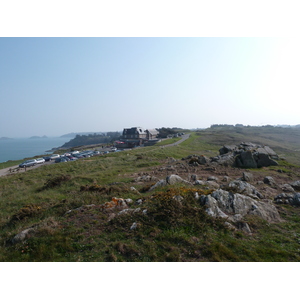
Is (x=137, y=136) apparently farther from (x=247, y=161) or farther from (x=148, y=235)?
(x=148, y=235)

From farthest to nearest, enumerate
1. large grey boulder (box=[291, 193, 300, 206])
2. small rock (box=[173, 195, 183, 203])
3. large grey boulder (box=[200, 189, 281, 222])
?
large grey boulder (box=[291, 193, 300, 206]) < small rock (box=[173, 195, 183, 203]) < large grey boulder (box=[200, 189, 281, 222])

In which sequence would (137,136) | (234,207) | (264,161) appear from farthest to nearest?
(137,136) → (264,161) → (234,207)

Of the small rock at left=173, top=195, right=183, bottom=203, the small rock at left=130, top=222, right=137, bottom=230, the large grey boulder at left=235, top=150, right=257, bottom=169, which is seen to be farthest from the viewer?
the large grey boulder at left=235, top=150, right=257, bottom=169

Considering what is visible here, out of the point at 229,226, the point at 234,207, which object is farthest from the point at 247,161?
the point at 229,226

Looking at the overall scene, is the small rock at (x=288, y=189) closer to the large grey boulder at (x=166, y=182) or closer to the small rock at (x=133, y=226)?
the large grey boulder at (x=166, y=182)

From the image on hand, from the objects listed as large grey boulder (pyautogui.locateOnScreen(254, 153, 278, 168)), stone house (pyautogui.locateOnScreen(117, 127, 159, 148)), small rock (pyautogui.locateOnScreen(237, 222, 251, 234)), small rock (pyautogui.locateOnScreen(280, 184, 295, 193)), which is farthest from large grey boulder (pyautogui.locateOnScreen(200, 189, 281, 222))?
stone house (pyautogui.locateOnScreen(117, 127, 159, 148))

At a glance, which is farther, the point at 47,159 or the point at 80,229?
the point at 47,159

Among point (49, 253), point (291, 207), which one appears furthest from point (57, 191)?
point (291, 207)

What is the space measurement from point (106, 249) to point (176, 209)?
3941mm

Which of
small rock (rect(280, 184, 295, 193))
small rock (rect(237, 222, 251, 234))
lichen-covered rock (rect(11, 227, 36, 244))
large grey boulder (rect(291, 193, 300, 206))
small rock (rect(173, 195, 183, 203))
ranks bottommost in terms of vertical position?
small rock (rect(280, 184, 295, 193))

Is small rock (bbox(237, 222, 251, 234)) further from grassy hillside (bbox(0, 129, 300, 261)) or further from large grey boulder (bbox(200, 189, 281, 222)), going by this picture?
large grey boulder (bbox(200, 189, 281, 222))

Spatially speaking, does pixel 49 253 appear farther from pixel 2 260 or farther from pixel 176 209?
pixel 176 209

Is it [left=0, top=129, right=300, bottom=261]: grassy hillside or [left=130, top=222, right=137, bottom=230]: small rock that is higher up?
[left=130, top=222, right=137, bottom=230]: small rock

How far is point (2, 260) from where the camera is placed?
283 inches
